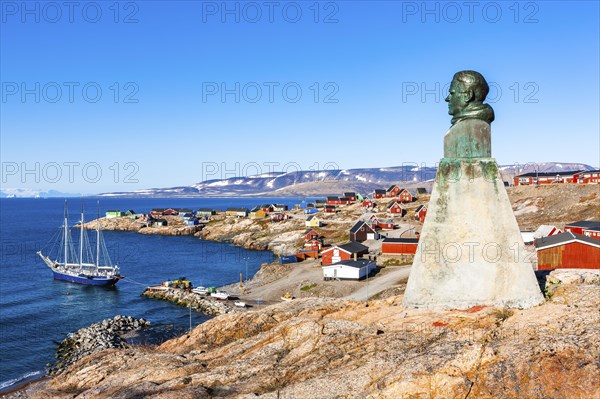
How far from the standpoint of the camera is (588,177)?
104438 mm

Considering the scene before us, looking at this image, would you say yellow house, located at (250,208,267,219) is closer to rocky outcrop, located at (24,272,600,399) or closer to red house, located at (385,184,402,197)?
red house, located at (385,184,402,197)

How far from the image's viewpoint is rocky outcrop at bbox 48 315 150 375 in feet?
133

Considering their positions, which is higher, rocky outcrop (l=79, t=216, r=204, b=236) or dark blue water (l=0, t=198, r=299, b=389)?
rocky outcrop (l=79, t=216, r=204, b=236)

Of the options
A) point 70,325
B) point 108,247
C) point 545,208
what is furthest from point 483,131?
point 108,247

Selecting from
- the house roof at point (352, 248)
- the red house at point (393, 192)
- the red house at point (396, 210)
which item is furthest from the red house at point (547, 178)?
the house roof at point (352, 248)

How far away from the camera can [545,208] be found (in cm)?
9019

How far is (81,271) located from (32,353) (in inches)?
1553

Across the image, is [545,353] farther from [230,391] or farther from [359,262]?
[359,262]

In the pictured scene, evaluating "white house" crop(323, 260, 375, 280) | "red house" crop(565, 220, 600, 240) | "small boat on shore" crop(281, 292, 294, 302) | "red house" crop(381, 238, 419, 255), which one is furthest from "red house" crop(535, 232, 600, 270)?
"small boat on shore" crop(281, 292, 294, 302)

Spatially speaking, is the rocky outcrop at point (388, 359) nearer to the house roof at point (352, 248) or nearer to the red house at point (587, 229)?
the red house at point (587, 229)

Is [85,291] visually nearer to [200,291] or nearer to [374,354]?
[200,291]

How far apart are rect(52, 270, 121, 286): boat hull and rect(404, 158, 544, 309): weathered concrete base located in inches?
2630

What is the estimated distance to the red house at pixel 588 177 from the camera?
102m

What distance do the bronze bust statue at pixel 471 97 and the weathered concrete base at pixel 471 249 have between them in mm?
2154
